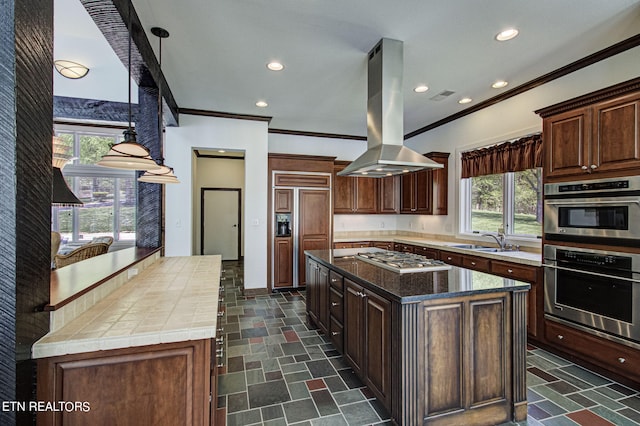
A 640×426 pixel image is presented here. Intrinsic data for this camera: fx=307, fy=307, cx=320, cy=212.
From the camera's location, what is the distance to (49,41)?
123cm

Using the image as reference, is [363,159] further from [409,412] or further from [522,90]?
[522,90]

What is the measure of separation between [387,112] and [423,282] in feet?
5.26

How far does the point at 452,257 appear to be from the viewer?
4098mm

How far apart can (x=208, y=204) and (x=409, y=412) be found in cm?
729

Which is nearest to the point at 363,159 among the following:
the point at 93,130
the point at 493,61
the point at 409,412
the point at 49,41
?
the point at 493,61

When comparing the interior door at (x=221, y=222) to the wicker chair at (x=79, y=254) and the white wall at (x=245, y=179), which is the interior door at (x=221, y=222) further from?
the wicker chair at (x=79, y=254)

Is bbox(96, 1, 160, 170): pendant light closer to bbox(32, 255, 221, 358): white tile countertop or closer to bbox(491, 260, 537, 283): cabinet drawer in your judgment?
bbox(32, 255, 221, 358): white tile countertop

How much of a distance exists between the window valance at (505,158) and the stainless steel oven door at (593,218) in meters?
0.96

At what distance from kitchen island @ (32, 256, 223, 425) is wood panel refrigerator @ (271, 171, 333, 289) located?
12.1 feet

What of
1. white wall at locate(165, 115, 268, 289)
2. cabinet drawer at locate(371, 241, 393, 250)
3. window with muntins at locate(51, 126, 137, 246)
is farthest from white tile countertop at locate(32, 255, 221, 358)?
window with muntins at locate(51, 126, 137, 246)

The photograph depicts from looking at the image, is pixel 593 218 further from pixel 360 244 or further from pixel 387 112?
pixel 360 244

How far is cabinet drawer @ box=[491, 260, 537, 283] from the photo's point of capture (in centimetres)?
304

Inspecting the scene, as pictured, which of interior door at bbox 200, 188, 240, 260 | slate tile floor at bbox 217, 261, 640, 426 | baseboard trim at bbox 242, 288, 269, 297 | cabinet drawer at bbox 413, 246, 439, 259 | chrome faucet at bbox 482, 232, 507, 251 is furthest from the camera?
interior door at bbox 200, 188, 240, 260


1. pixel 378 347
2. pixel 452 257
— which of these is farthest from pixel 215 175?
pixel 378 347
